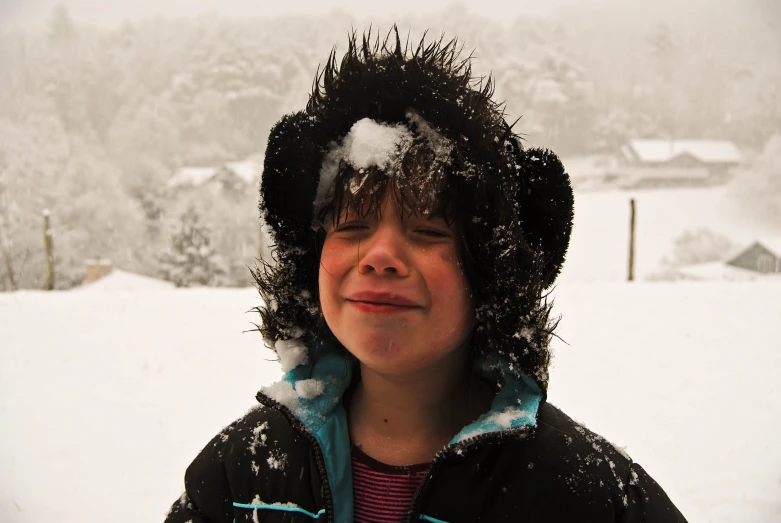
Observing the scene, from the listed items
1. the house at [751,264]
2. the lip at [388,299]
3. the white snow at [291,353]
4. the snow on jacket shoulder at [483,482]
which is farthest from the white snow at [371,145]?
the house at [751,264]

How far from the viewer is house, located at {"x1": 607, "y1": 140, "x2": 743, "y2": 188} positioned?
42375mm

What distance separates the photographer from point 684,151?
43062 mm

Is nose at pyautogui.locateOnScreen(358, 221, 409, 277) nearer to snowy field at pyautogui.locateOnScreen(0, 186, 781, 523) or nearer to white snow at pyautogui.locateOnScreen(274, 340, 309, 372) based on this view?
white snow at pyautogui.locateOnScreen(274, 340, 309, 372)

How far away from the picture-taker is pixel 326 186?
110 cm

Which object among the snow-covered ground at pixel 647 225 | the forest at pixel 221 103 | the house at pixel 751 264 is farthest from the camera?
the forest at pixel 221 103

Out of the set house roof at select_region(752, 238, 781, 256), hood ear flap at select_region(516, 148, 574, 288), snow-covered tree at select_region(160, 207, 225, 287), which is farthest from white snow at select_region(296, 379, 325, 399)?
house roof at select_region(752, 238, 781, 256)

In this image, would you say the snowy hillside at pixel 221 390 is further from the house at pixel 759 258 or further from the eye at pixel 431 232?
the house at pixel 759 258

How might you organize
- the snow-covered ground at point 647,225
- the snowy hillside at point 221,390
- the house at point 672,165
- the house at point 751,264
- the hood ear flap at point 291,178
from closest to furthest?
the hood ear flap at point 291,178, the snowy hillside at point 221,390, the house at point 751,264, the snow-covered ground at point 647,225, the house at point 672,165

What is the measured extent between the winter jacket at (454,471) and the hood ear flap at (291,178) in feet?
1.26

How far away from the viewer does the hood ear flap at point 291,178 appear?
3.62 ft

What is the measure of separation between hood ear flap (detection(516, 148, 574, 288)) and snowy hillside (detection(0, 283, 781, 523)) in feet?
8.49

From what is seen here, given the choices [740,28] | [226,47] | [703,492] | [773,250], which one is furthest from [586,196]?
[703,492]

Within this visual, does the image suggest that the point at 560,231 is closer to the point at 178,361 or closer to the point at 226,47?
the point at 178,361

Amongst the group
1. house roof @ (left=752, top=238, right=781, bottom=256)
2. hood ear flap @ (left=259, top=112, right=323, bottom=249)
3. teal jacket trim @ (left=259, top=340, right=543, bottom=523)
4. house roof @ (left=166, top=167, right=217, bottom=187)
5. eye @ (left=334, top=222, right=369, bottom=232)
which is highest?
house roof @ (left=166, top=167, right=217, bottom=187)
